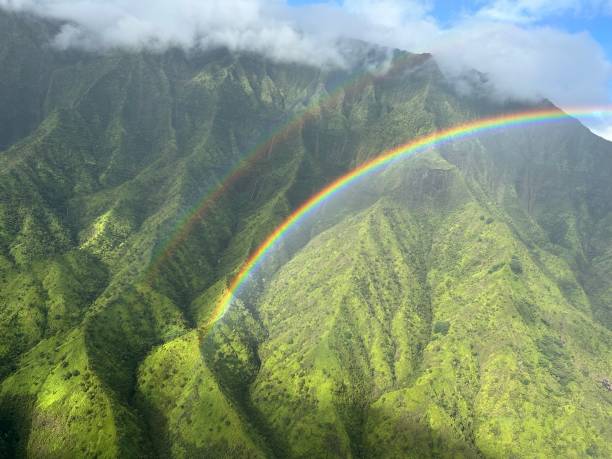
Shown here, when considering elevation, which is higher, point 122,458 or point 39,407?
point 39,407

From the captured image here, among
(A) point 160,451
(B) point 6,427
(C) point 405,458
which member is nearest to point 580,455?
(C) point 405,458

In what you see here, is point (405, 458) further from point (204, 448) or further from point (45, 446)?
point (45, 446)

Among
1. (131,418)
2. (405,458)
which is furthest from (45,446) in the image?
(405,458)

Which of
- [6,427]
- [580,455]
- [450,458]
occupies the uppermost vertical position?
[6,427]

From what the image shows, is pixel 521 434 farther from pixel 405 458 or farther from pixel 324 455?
pixel 324 455

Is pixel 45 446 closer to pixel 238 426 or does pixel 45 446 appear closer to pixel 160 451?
pixel 160 451

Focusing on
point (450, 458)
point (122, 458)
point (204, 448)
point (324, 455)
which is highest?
point (122, 458)

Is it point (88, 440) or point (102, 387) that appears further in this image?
point (102, 387)

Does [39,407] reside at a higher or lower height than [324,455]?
higher

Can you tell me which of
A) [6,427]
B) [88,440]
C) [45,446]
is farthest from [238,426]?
[6,427]
